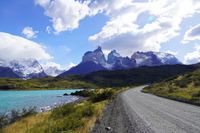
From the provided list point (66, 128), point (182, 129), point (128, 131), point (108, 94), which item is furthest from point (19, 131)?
point (108, 94)

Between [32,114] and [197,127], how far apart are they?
2681cm

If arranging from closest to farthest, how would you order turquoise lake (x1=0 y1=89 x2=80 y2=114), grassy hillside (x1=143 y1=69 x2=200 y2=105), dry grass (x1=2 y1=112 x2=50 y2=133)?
dry grass (x1=2 y1=112 x2=50 y2=133) → grassy hillside (x1=143 y1=69 x2=200 y2=105) → turquoise lake (x1=0 y1=89 x2=80 y2=114)

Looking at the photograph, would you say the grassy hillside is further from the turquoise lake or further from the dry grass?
the turquoise lake

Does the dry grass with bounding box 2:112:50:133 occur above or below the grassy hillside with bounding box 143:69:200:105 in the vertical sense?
below

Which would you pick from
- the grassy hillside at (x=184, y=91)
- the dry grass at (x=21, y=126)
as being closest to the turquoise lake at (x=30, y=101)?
the dry grass at (x=21, y=126)

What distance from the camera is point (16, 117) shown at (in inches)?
1581

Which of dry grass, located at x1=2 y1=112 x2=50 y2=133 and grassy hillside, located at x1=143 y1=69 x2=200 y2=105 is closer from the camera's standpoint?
dry grass, located at x1=2 y1=112 x2=50 y2=133

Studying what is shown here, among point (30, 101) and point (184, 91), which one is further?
point (30, 101)

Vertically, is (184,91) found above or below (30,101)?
below

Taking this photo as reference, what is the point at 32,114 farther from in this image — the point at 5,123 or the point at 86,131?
the point at 86,131

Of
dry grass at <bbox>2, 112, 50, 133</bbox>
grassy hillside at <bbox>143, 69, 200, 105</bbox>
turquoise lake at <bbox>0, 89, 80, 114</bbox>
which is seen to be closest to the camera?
dry grass at <bbox>2, 112, 50, 133</bbox>

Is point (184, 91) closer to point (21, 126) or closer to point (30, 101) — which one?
point (30, 101)

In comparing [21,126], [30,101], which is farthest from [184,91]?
[21,126]

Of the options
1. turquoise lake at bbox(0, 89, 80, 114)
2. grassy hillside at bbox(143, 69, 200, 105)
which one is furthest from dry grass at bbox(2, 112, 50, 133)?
turquoise lake at bbox(0, 89, 80, 114)
